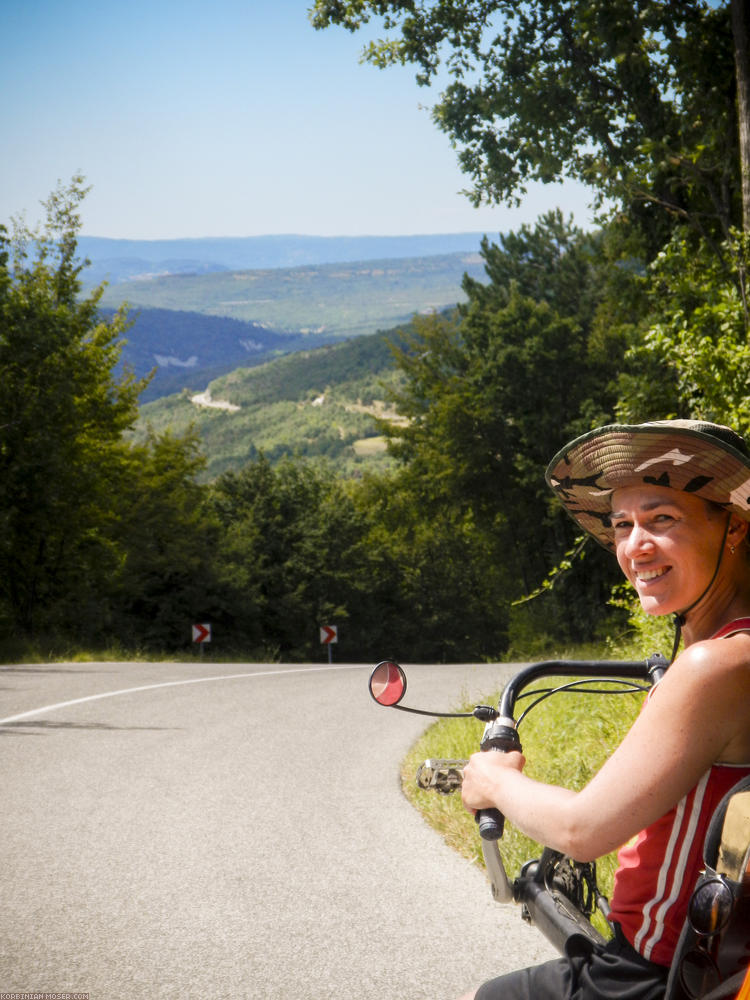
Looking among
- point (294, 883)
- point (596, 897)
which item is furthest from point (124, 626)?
point (596, 897)

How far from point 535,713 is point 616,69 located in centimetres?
A: 1059

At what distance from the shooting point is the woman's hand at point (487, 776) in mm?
2012

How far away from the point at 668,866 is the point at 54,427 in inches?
1043

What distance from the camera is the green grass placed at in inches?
216

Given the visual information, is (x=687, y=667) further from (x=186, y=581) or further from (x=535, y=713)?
(x=186, y=581)

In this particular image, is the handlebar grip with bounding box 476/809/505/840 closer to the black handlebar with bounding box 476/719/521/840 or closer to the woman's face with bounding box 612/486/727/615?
the black handlebar with bounding box 476/719/521/840

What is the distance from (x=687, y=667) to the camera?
168cm

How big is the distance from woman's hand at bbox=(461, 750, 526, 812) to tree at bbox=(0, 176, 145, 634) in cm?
2440

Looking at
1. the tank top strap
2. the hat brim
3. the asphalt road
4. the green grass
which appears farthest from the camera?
the green grass

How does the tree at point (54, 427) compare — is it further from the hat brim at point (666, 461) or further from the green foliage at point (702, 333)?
the hat brim at point (666, 461)

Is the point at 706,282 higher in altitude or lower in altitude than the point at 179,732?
higher

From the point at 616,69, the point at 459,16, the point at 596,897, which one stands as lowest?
the point at 596,897

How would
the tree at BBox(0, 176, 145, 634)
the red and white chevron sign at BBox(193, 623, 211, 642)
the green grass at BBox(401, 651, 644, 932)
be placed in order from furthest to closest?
the red and white chevron sign at BBox(193, 623, 211, 642) < the tree at BBox(0, 176, 145, 634) < the green grass at BBox(401, 651, 644, 932)

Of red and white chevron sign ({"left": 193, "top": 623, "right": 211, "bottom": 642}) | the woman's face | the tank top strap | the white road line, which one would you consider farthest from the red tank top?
red and white chevron sign ({"left": 193, "top": 623, "right": 211, "bottom": 642})
